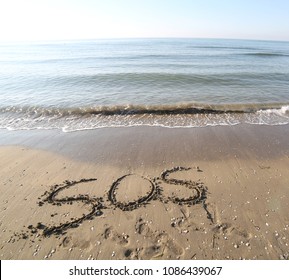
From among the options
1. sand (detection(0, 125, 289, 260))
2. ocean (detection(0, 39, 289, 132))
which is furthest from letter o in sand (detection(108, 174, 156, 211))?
ocean (detection(0, 39, 289, 132))

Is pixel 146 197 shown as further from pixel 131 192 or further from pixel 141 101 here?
pixel 141 101

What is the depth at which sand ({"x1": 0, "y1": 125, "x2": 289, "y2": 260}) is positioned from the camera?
4.40m

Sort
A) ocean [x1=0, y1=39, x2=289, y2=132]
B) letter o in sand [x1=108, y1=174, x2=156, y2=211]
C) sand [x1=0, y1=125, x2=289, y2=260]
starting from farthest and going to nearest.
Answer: ocean [x1=0, y1=39, x2=289, y2=132]
letter o in sand [x1=108, y1=174, x2=156, y2=211]
sand [x1=0, y1=125, x2=289, y2=260]

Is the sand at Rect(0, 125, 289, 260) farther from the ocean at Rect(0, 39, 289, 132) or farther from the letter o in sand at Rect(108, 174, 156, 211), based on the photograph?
the ocean at Rect(0, 39, 289, 132)

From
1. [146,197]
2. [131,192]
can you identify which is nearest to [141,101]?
[131,192]

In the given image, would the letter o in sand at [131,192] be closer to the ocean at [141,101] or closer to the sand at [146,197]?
the sand at [146,197]

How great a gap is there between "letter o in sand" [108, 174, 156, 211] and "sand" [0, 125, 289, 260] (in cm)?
3

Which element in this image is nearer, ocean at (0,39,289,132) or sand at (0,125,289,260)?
sand at (0,125,289,260)

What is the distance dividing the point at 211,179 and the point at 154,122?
526 cm

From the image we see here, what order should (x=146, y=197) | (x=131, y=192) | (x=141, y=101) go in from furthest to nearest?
(x=141, y=101) → (x=131, y=192) → (x=146, y=197)

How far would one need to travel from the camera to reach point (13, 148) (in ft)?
27.8

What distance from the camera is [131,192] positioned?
19.3 ft

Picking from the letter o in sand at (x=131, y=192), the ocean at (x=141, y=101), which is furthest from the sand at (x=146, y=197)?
the ocean at (x=141, y=101)

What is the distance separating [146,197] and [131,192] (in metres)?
0.47
